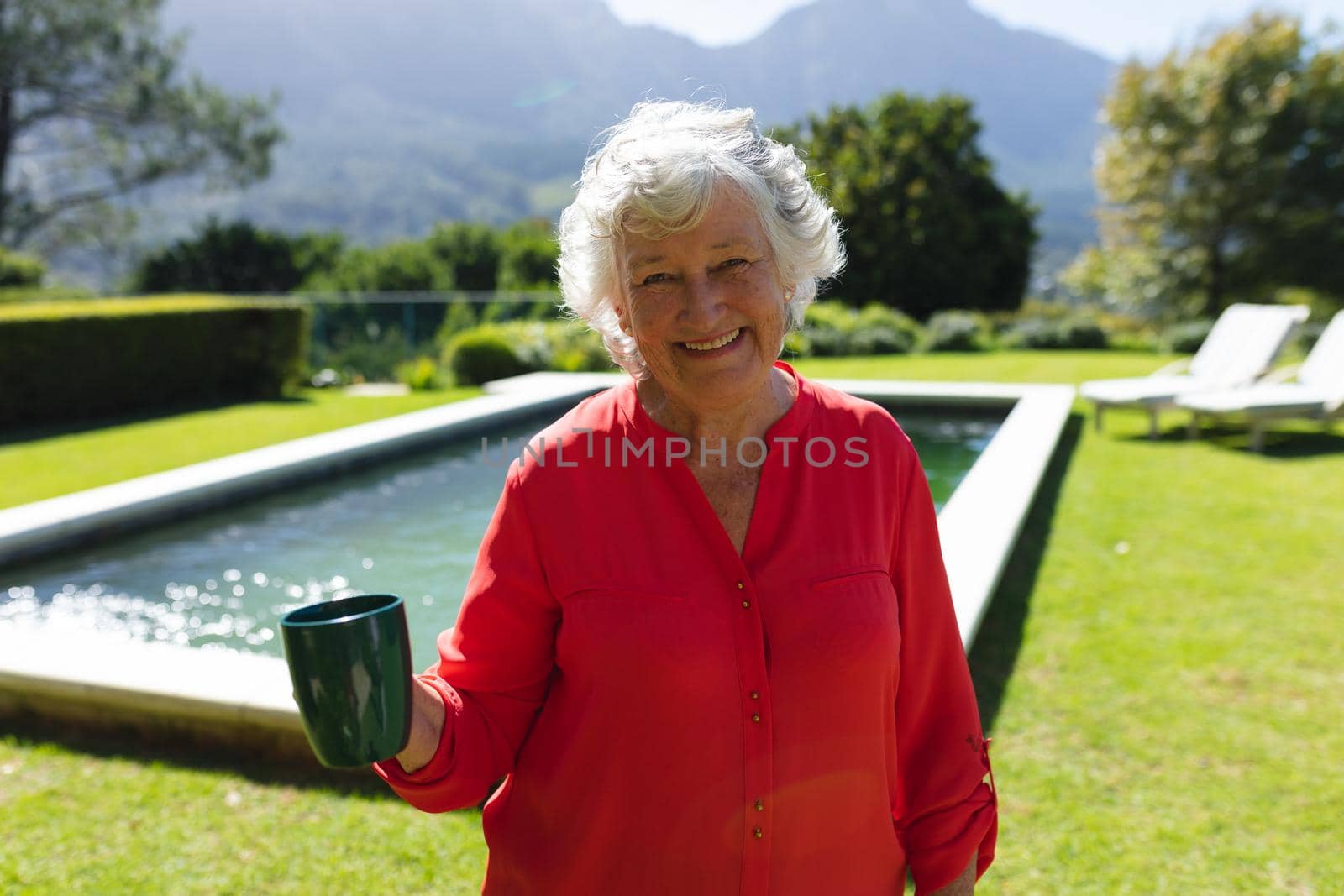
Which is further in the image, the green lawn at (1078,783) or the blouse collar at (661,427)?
the green lawn at (1078,783)

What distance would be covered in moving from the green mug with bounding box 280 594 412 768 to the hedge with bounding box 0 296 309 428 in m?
10.1

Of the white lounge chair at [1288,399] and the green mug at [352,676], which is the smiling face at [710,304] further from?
the white lounge chair at [1288,399]

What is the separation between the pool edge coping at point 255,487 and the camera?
3.02 metres

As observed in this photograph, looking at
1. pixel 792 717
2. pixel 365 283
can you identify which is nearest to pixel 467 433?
pixel 792 717

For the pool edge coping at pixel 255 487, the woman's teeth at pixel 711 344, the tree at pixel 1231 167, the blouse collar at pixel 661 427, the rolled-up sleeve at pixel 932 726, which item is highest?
the tree at pixel 1231 167

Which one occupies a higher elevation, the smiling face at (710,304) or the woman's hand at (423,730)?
the smiling face at (710,304)

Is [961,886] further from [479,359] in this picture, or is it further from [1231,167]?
[1231,167]

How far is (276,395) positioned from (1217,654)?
1053cm

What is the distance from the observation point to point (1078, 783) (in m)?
2.89

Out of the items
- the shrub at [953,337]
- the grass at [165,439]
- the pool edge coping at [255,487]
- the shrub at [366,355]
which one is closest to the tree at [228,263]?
the shrub at [366,355]

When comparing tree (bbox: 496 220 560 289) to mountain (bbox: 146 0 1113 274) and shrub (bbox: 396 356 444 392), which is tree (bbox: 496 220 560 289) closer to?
shrub (bbox: 396 356 444 392)

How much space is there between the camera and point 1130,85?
20.6 metres

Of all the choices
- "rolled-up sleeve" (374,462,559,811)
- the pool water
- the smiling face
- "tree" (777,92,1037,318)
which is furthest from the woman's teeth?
"tree" (777,92,1037,318)

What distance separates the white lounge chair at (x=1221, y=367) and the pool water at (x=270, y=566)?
2344 millimetres
